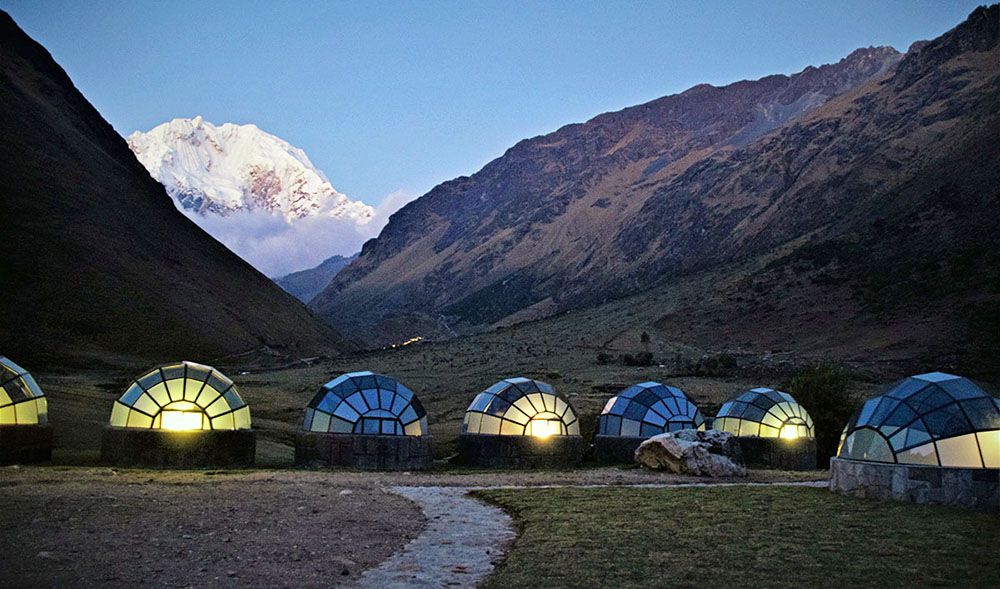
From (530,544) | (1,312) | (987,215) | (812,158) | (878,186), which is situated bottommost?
(530,544)

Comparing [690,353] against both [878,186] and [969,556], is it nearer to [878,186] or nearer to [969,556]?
[878,186]

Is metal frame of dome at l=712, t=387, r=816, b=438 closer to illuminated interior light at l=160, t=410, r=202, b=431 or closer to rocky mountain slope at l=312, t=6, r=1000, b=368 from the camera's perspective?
illuminated interior light at l=160, t=410, r=202, b=431

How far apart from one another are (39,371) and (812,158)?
119m

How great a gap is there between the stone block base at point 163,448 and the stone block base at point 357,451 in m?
3.21

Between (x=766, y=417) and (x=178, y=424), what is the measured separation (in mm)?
25673

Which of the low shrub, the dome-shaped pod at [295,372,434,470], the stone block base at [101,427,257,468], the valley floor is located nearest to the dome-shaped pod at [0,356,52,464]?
the stone block base at [101,427,257,468]

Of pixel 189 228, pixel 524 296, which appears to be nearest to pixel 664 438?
pixel 189 228

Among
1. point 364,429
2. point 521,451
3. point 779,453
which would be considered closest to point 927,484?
point 521,451

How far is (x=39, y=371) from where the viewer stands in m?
68.9

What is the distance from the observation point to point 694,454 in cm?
3008

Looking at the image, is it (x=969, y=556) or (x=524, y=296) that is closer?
(x=969, y=556)

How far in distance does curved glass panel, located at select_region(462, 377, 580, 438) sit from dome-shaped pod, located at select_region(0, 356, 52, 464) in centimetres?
1557

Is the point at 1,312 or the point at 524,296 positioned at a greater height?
the point at 524,296

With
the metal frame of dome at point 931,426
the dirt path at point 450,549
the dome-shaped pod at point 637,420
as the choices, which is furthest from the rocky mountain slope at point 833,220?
the dirt path at point 450,549
